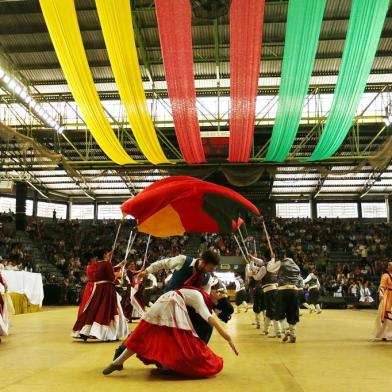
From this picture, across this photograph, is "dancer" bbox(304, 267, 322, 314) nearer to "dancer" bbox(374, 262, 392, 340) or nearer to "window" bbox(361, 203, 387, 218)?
"dancer" bbox(374, 262, 392, 340)

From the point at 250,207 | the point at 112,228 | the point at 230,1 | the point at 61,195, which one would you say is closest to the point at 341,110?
the point at 230,1

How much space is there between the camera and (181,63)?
11789 mm

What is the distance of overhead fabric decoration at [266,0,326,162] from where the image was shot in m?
10.2

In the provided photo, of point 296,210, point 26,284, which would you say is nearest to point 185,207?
point 26,284

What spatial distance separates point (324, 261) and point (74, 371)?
2241cm

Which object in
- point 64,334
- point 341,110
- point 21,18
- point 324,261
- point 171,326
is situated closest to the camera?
point 171,326

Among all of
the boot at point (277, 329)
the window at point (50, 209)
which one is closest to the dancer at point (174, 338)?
the boot at point (277, 329)

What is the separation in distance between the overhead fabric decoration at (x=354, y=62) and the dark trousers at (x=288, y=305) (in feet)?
17.9

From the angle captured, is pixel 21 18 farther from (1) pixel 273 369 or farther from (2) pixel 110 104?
(1) pixel 273 369

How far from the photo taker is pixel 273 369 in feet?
19.1

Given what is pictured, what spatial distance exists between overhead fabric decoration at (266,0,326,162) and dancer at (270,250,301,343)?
4.83 metres

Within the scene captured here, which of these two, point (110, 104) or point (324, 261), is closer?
point (110, 104)

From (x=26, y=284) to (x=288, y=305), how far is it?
34.0ft

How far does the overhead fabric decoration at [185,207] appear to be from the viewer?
6.09m
